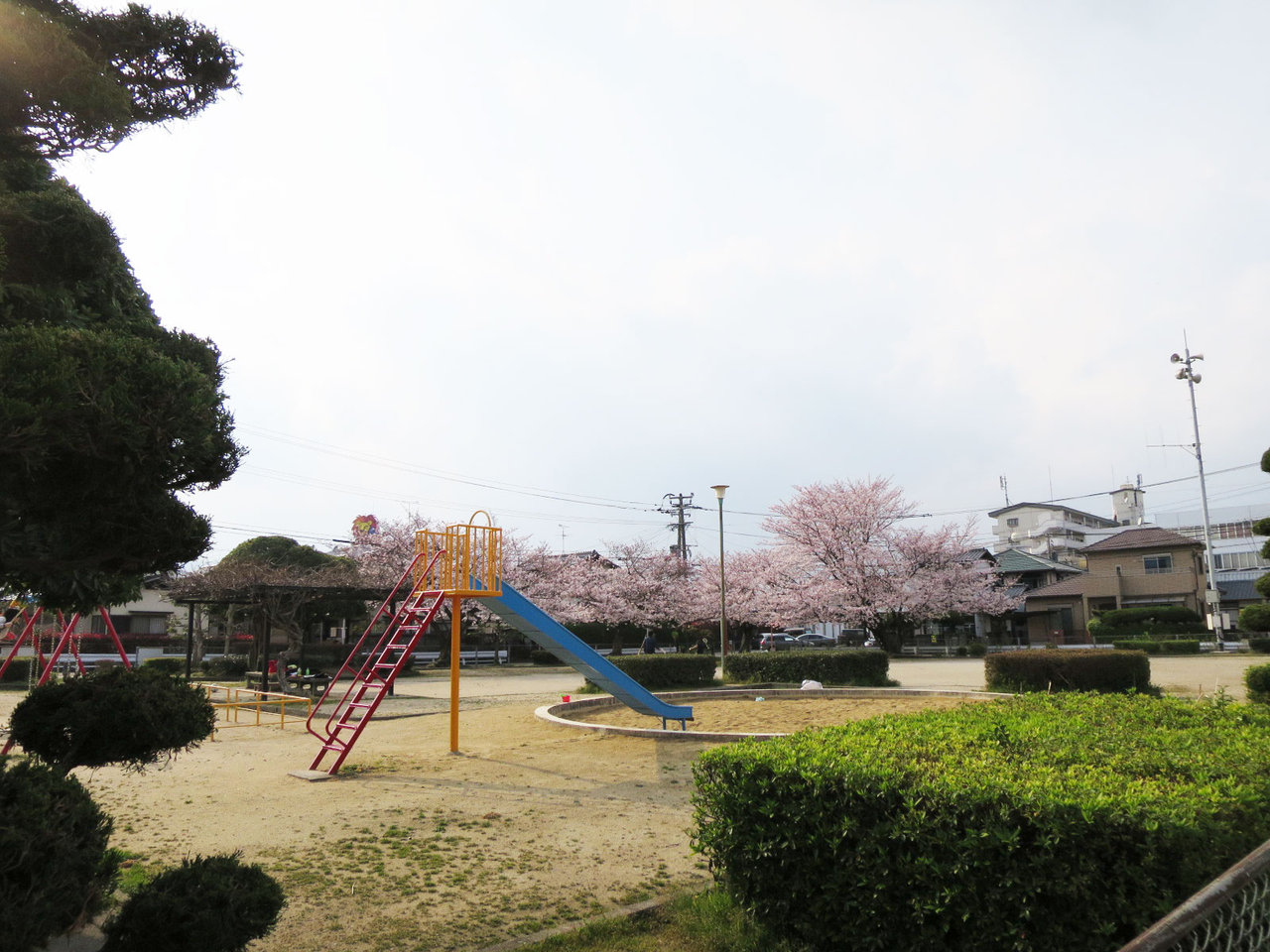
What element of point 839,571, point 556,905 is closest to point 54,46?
point 556,905

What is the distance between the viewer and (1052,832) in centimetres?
338

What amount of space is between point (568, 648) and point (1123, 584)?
4715 cm

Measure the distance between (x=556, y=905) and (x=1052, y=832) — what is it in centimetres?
320

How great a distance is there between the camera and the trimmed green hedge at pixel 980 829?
3.30 metres

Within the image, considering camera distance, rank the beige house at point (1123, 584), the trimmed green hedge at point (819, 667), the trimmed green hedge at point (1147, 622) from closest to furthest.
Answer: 1. the trimmed green hedge at point (819, 667)
2. the trimmed green hedge at point (1147, 622)
3. the beige house at point (1123, 584)

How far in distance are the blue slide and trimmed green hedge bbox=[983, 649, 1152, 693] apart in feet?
27.4

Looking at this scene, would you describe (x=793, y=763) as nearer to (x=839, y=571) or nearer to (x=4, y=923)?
(x=4, y=923)

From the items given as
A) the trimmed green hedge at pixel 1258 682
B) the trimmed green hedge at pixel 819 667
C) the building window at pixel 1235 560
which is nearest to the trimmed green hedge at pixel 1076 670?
the trimmed green hedge at pixel 1258 682

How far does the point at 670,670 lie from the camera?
68.7 feet

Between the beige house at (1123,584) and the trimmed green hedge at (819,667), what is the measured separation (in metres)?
28.6

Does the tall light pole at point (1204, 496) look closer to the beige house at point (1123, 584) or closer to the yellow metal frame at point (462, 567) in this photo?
the beige house at point (1123, 584)

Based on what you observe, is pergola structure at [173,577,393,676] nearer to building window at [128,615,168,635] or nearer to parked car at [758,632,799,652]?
parked car at [758,632,799,652]

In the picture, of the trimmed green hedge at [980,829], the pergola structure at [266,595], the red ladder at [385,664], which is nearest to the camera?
the trimmed green hedge at [980,829]

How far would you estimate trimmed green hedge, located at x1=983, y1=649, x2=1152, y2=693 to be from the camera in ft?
54.7
